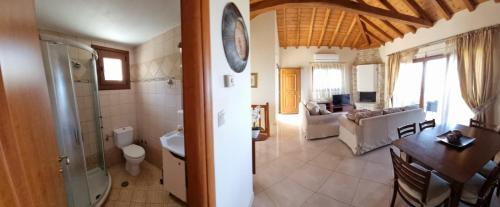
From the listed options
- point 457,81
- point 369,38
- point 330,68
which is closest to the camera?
point 457,81

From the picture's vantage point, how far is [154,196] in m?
2.17

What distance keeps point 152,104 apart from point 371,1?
542cm

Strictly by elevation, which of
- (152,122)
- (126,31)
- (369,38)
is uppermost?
(369,38)

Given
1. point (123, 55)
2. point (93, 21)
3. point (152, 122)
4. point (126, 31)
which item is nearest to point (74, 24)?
point (93, 21)

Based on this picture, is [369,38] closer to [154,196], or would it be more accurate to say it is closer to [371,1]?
[371,1]

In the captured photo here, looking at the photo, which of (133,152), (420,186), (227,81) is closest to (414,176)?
(420,186)

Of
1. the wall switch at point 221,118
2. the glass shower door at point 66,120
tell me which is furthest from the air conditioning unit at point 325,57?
the glass shower door at point 66,120

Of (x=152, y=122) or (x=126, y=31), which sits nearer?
(x=126, y=31)

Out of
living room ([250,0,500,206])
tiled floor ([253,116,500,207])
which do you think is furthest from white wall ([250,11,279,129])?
tiled floor ([253,116,500,207])

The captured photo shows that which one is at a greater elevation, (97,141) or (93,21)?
(93,21)

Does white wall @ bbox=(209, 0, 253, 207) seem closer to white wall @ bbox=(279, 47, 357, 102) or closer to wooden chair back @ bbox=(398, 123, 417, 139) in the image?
wooden chair back @ bbox=(398, 123, 417, 139)

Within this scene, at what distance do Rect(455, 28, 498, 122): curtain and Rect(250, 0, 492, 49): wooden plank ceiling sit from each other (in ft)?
2.03

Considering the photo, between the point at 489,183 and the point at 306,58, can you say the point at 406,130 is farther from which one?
the point at 306,58

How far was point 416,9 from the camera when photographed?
398 cm
